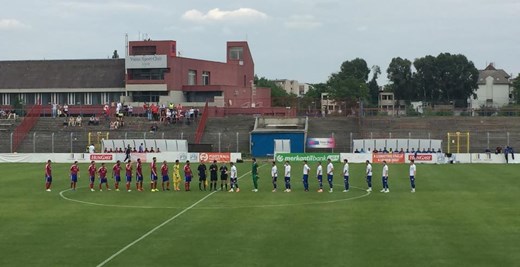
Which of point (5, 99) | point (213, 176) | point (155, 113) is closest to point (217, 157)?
point (155, 113)

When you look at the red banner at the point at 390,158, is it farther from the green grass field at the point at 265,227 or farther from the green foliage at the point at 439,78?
the green foliage at the point at 439,78

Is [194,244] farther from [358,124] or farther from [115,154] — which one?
[358,124]

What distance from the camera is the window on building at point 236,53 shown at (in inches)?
4483

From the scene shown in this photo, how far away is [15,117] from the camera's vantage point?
86.8 m

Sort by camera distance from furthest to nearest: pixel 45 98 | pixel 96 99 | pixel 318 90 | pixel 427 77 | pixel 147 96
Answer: pixel 318 90, pixel 427 77, pixel 45 98, pixel 96 99, pixel 147 96

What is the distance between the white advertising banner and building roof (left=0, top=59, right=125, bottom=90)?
4.05 metres

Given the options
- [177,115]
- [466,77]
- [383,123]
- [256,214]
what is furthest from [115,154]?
[466,77]

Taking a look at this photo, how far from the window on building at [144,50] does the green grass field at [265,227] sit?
183ft

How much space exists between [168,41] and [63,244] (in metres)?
75.5

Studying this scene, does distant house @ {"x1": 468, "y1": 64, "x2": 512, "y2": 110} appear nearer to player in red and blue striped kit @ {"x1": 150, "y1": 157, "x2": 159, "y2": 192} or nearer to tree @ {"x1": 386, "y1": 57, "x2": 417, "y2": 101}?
tree @ {"x1": 386, "y1": 57, "x2": 417, "y2": 101}

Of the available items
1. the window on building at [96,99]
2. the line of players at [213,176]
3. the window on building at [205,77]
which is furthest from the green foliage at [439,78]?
the line of players at [213,176]

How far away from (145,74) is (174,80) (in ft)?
12.0

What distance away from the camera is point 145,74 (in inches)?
3863

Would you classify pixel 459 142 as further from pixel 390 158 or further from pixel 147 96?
pixel 147 96
